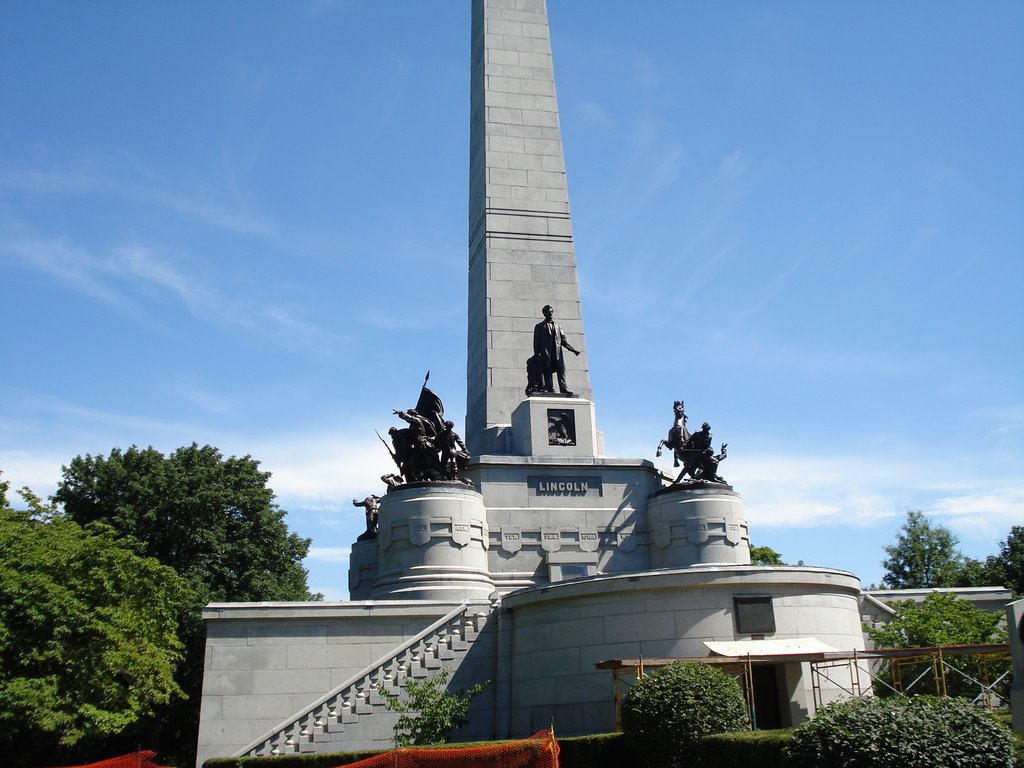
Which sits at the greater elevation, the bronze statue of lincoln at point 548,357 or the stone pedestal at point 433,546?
the bronze statue of lincoln at point 548,357

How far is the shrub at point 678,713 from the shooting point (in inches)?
618

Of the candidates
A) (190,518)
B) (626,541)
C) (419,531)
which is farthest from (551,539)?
(190,518)

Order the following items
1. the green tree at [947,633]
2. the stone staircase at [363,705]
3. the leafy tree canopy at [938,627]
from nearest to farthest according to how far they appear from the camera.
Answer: the stone staircase at [363,705] < the green tree at [947,633] < the leafy tree canopy at [938,627]

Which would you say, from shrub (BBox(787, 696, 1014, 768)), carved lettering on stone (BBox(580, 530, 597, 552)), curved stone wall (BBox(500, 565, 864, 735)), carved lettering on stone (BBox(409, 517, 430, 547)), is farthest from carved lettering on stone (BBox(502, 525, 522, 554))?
shrub (BBox(787, 696, 1014, 768))

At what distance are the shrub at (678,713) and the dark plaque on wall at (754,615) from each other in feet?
13.8

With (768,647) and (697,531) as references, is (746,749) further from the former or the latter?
(697,531)

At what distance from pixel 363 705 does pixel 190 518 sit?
1942 centimetres

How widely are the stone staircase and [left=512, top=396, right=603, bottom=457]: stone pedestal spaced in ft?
25.9

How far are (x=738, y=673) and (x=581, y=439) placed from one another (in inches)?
441

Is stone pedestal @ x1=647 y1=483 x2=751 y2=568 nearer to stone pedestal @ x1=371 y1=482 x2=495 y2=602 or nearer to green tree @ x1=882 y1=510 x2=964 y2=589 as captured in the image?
stone pedestal @ x1=371 y1=482 x2=495 y2=602

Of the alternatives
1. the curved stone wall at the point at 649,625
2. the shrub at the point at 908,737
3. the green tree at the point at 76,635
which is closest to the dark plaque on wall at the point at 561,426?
the curved stone wall at the point at 649,625

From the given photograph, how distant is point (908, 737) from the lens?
1134 cm

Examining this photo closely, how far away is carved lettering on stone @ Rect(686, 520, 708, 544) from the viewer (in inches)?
1104

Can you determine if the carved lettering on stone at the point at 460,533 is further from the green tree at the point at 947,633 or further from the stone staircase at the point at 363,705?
the green tree at the point at 947,633
